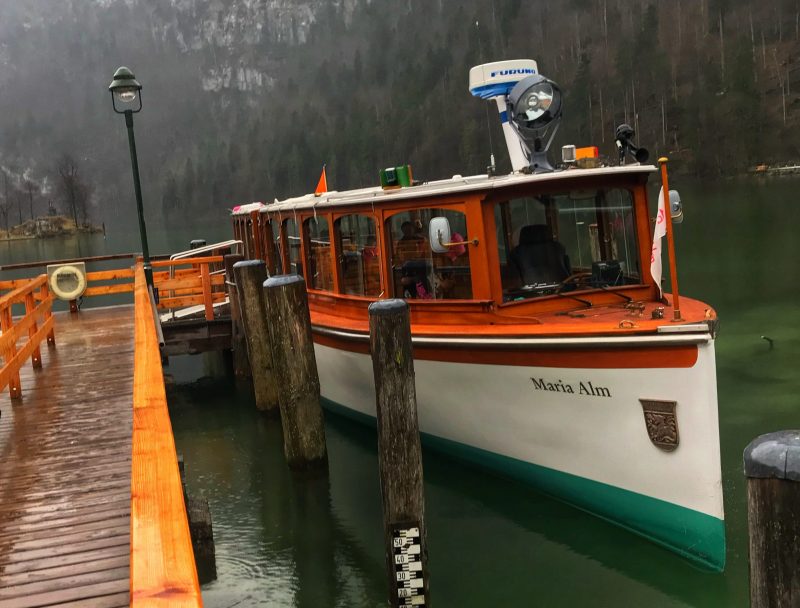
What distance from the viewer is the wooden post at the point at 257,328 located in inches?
496

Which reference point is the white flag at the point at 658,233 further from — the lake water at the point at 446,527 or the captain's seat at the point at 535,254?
the lake water at the point at 446,527

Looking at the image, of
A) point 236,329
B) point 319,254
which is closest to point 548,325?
point 319,254

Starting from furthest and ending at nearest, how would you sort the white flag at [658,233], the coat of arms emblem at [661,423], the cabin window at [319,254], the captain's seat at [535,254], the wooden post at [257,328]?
the wooden post at [257,328], the cabin window at [319,254], the captain's seat at [535,254], the white flag at [658,233], the coat of arms emblem at [661,423]

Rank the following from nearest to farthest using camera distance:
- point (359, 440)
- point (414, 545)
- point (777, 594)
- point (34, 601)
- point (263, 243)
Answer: point (777, 594), point (34, 601), point (414, 545), point (359, 440), point (263, 243)

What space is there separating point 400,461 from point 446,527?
2.41 meters

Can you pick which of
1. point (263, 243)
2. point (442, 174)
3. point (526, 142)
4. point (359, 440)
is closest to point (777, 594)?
point (526, 142)

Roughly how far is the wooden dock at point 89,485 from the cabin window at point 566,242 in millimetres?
4027

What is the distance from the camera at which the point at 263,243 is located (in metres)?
15.7

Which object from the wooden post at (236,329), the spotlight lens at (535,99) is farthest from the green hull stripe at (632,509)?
the wooden post at (236,329)

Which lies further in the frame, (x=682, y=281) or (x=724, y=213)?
(x=724, y=213)

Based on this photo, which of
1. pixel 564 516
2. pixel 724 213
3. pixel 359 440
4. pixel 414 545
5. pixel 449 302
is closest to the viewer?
pixel 414 545

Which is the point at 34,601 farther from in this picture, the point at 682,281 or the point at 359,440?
the point at 682,281

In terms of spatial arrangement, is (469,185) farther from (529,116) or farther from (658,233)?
(658,233)

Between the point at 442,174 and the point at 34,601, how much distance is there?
125669 millimetres
